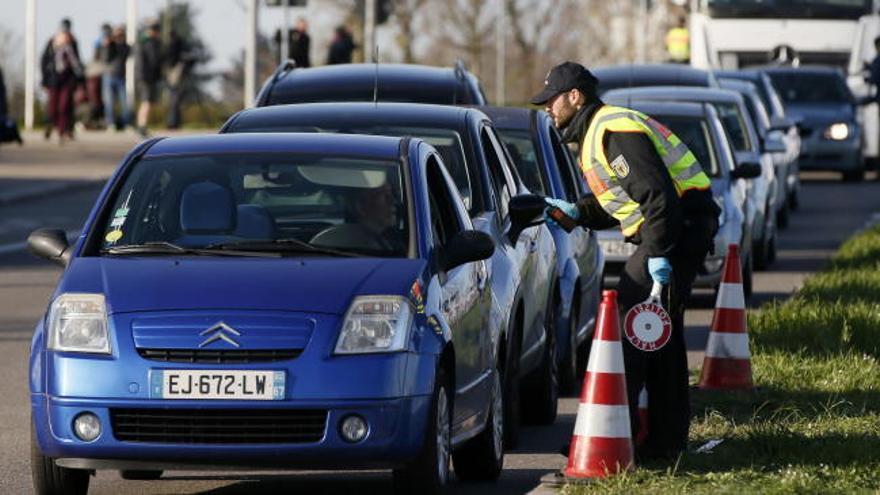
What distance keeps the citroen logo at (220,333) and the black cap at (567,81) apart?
1828 mm

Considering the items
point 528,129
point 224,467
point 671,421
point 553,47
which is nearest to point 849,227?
point 528,129

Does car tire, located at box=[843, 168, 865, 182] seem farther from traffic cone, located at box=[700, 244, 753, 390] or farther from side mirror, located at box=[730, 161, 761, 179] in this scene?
traffic cone, located at box=[700, 244, 753, 390]

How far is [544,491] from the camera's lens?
9031 mm

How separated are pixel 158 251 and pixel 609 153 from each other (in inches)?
69.2

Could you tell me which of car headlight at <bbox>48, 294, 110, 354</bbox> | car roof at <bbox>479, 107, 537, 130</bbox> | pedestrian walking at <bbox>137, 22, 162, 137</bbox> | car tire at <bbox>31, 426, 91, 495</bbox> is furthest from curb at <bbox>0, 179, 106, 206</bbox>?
car headlight at <bbox>48, 294, 110, 354</bbox>

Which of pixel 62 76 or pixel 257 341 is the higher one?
pixel 257 341

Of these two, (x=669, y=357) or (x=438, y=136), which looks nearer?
(x=669, y=357)

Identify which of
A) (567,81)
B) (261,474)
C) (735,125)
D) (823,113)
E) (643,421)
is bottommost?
(823,113)

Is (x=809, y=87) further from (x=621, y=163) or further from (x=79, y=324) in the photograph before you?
(x=79, y=324)

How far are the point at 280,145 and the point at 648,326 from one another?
5.22ft

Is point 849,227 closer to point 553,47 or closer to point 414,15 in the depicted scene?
point 414,15

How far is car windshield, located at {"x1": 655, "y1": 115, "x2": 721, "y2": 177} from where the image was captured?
63.6 ft

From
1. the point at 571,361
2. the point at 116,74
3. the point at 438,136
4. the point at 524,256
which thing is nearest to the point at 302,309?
the point at 524,256

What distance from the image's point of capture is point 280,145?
32.2 ft
